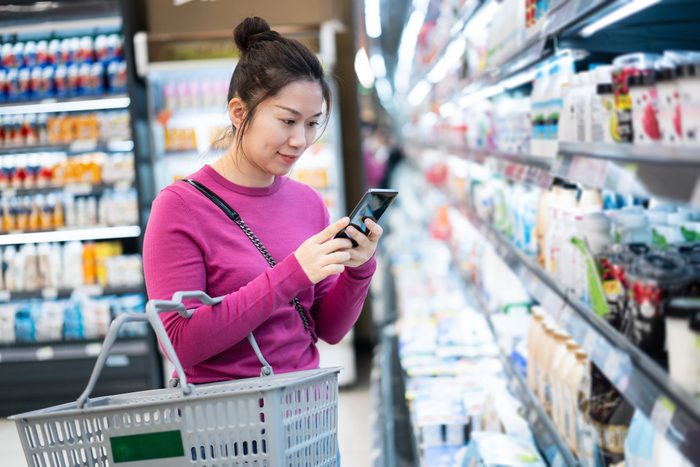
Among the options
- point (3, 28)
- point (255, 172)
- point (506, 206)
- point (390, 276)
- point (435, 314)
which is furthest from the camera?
point (390, 276)

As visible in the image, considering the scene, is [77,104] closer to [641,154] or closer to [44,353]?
[44,353]

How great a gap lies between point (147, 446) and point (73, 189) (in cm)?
442

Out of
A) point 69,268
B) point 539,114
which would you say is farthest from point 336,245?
point 69,268

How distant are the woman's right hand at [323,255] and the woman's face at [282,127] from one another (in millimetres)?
240

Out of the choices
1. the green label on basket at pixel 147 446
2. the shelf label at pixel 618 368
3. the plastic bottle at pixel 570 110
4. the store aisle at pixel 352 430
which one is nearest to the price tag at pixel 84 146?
the store aisle at pixel 352 430

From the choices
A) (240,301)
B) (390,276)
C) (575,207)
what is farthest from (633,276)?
(390,276)

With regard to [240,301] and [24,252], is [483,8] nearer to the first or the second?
[240,301]

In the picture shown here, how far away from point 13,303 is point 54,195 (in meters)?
0.80

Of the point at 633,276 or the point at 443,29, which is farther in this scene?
the point at 443,29

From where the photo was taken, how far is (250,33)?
76.0 inches

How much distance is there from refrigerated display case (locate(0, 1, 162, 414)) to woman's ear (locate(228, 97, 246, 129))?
3652 mm

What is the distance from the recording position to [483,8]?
391 centimetres

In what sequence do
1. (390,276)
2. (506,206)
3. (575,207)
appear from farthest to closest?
(390,276) < (506,206) < (575,207)

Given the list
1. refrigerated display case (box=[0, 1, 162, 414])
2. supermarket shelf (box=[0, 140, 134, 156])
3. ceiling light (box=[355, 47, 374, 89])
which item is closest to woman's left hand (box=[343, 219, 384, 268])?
refrigerated display case (box=[0, 1, 162, 414])
